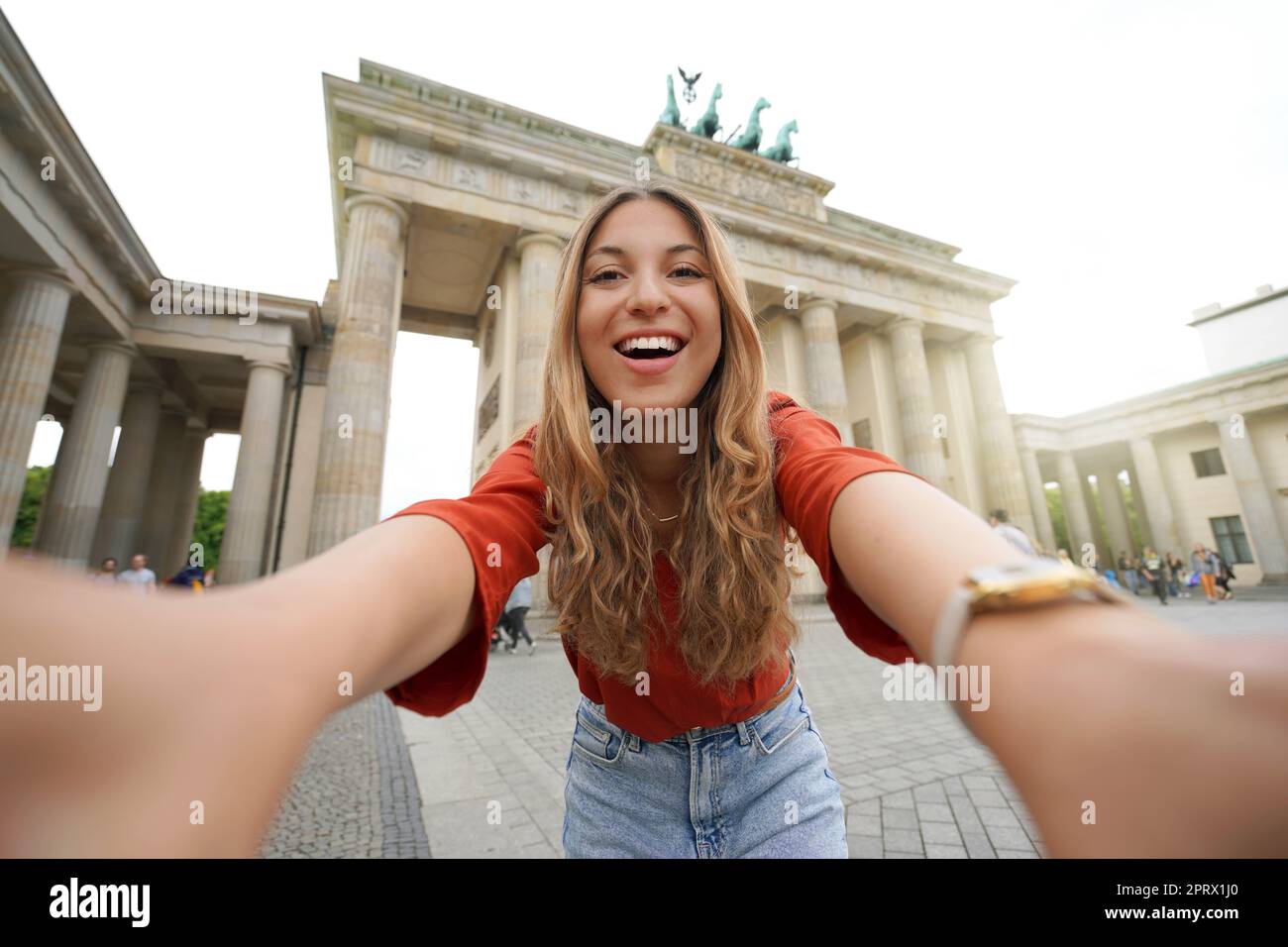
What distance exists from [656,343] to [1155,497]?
32.7 meters

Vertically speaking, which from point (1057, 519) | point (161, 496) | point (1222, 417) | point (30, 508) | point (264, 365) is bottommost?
point (161, 496)

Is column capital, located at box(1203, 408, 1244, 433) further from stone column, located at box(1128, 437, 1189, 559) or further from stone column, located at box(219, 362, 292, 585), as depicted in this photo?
stone column, located at box(219, 362, 292, 585)

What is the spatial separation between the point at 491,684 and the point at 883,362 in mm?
19914

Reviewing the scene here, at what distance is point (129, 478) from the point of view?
52.5 feet

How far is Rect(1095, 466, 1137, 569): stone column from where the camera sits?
29.6 m

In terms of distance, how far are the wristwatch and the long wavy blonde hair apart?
637 millimetres

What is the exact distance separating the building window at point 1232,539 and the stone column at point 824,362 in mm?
20215

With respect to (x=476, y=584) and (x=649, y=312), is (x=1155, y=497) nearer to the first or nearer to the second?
(x=649, y=312)

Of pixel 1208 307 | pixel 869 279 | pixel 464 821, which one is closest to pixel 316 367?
pixel 464 821

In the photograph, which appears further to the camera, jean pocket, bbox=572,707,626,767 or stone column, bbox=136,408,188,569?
stone column, bbox=136,408,188,569

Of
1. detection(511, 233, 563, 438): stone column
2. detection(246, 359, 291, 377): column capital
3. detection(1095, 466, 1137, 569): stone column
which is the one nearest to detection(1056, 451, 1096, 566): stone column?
detection(1095, 466, 1137, 569): stone column

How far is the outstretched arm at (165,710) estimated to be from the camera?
1.20 feet

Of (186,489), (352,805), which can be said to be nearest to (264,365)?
(186,489)

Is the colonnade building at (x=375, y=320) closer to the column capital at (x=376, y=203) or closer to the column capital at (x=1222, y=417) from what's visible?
the column capital at (x=376, y=203)
